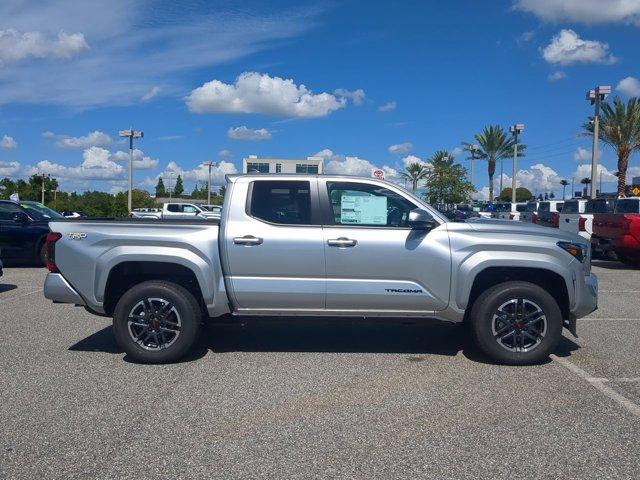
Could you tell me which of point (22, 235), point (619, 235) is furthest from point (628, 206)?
point (22, 235)

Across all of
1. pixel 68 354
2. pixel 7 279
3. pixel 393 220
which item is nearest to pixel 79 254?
pixel 68 354

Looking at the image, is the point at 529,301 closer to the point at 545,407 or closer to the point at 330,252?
the point at 545,407

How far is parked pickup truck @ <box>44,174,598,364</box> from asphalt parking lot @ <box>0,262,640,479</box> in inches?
13.7

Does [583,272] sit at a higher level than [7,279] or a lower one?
higher

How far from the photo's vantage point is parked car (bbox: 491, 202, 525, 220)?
31062 millimetres

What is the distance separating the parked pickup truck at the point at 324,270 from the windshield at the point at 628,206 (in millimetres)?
12300

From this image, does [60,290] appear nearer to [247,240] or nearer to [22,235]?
[247,240]

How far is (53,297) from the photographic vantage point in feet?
21.0

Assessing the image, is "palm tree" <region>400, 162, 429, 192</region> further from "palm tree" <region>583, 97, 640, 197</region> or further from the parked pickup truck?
the parked pickup truck

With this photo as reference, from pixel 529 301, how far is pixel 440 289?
2.84 ft

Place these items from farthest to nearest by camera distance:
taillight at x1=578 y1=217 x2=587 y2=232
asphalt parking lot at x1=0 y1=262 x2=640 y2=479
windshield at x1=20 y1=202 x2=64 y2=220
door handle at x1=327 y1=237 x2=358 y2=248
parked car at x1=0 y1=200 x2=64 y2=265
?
taillight at x1=578 y1=217 x2=587 y2=232 → windshield at x1=20 y1=202 x2=64 y2=220 → parked car at x1=0 y1=200 x2=64 y2=265 → door handle at x1=327 y1=237 x2=358 y2=248 → asphalt parking lot at x1=0 y1=262 x2=640 y2=479

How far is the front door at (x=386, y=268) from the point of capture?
6258 mm

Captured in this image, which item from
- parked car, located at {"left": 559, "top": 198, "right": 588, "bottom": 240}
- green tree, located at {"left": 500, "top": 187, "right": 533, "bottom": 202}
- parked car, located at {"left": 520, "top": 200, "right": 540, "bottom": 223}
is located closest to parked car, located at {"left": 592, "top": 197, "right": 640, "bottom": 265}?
parked car, located at {"left": 559, "top": 198, "right": 588, "bottom": 240}

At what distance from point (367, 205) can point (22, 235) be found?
11030 millimetres
